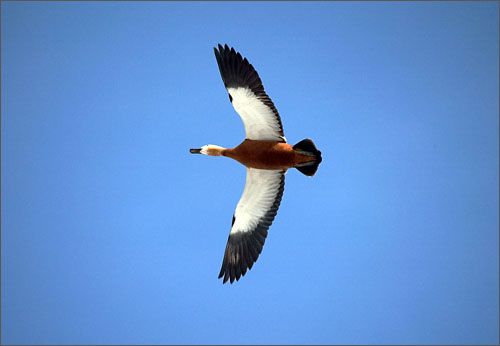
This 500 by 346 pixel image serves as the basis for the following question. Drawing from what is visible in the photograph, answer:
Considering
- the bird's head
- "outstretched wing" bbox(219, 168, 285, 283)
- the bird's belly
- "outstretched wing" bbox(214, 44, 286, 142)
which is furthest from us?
"outstretched wing" bbox(219, 168, 285, 283)

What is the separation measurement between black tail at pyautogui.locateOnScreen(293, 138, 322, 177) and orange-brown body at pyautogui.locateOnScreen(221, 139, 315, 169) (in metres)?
0.08

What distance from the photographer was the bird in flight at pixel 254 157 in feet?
23.9

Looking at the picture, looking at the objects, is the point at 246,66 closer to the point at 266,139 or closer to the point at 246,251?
the point at 266,139

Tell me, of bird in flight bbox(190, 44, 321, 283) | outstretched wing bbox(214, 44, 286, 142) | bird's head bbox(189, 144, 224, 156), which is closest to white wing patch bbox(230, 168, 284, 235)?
bird in flight bbox(190, 44, 321, 283)

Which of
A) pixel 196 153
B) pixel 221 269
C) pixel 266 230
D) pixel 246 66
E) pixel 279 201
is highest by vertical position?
pixel 246 66

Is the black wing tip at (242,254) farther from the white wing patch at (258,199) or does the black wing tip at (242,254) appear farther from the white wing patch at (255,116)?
the white wing patch at (255,116)

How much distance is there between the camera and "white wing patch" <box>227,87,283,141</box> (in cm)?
739

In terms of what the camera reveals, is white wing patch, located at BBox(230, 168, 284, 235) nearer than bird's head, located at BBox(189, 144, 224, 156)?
No

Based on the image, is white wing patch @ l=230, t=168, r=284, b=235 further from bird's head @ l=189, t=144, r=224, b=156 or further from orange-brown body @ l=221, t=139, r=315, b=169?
bird's head @ l=189, t=144, r=224, b=156

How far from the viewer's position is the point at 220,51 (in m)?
7.37

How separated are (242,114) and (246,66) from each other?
2.88ft

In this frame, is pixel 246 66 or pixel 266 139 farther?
pixel 266 139

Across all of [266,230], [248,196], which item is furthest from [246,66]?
[266,230]

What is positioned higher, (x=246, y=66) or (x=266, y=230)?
(x=246, y=66)
